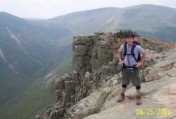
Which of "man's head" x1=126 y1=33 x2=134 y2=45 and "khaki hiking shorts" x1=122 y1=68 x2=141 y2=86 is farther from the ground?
"man's head" x1=126 y1=33 x2=134 y2=45

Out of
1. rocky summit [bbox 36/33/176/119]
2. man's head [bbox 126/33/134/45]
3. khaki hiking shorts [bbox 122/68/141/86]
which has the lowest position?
rocky summit [bbox 36/33/176/119]

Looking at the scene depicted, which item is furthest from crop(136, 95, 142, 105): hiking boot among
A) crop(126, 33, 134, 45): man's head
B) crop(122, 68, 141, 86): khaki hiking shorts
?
crop(126, 33, 134, 45): man's head

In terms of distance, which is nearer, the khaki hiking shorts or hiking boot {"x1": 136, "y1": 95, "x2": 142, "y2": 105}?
hiking boot {"x1": 136, "y1": 95, "x2": 142, "y2": 105}

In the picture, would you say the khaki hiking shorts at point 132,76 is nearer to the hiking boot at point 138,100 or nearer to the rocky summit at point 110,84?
the hiking boot at point 138,100

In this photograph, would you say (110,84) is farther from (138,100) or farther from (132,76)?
(138,100)

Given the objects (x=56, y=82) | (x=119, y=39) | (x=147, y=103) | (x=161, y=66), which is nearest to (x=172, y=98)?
(x=147, y=103)

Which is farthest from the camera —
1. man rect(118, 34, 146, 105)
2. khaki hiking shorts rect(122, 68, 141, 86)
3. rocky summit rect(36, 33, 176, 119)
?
khaki hiking shorts rect(122, 68, 141, 86)

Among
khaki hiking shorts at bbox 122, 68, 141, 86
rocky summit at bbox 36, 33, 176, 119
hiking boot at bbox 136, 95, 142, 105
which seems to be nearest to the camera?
rocky summit at bbox 36, 33, 176, 119

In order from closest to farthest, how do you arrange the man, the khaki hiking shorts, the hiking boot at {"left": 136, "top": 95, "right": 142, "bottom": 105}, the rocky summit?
1. the rocky summit
2. the hiking boot at {"left": 136, "top": 95, "right": 142, "bottom": 105}
3. the man
4. the khaki hiking shorts

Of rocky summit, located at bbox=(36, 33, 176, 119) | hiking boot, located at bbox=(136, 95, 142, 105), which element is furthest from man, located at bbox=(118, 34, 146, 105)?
rocky summit, located at bbox=(36, 33, 176, 119)

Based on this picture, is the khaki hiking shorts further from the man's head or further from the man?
the man's head

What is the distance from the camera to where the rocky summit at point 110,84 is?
23750 mm

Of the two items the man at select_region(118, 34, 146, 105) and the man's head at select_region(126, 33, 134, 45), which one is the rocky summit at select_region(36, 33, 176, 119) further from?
the man's head at select_region(126, 33, 134, 45)

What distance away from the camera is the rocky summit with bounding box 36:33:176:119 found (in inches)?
935
